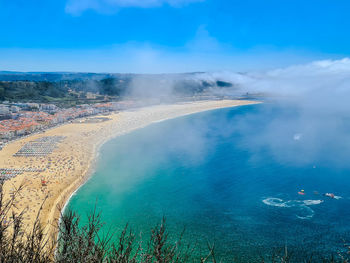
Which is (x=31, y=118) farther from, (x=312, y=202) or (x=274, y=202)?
(x=312, y=202)

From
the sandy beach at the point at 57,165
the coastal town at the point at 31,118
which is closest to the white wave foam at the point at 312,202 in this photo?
the sandy beach at the point at 57,165

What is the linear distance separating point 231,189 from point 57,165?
43.6 ft

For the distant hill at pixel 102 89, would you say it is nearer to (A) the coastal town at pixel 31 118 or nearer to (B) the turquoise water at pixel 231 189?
(A) the coastal town at pixel 31 118

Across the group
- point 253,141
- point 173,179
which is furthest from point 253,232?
point 253,141

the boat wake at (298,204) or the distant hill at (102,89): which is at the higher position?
the distant hill at (102,89)

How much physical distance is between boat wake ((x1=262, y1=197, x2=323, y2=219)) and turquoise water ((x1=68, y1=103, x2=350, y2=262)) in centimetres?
6

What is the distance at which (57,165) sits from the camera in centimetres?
1770

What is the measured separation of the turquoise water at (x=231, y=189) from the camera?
11383mm

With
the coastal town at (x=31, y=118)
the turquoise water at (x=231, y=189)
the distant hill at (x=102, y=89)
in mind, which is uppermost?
the distant hill at (x=102, y=89)

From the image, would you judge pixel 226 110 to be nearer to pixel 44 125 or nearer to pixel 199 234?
pixel 44 125

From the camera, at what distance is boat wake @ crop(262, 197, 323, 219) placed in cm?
1313

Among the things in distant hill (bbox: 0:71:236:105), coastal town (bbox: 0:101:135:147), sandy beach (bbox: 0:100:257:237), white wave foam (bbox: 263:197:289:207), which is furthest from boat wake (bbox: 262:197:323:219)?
distant hill (bbox: 0:71:236:105)

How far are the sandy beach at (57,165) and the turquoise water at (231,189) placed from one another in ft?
3.80

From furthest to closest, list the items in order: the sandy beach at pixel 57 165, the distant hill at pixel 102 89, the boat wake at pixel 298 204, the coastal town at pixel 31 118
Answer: the distant hill at pixel 102 89
the coastal town at pixel 31 118
the boat wake at pixel 298 204
the sandy beach at pixel 57 165
